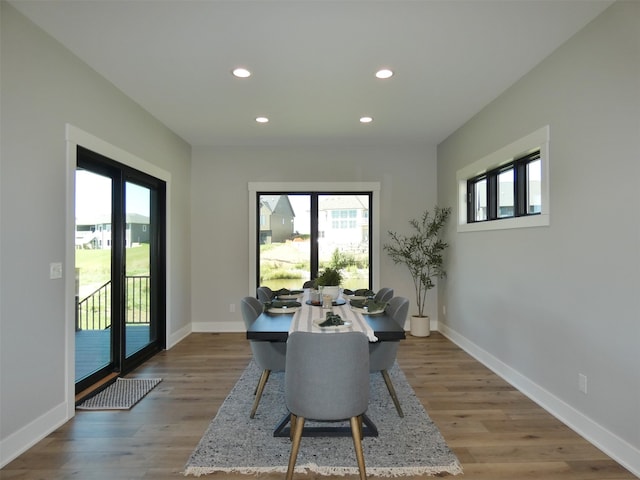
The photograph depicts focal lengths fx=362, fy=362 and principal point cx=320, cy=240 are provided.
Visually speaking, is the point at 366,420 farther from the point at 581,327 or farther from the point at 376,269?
the point at 376,269

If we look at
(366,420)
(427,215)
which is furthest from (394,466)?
(427,215)

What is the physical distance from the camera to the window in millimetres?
3289

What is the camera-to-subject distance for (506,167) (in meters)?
3.72

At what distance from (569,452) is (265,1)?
3390 mm

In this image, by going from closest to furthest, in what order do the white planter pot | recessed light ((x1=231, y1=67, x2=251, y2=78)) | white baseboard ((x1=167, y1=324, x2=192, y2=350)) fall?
1. recessed light ((x1=231, y1=67, x2=251, y2=78))
2. white baseboard ((x1=167, y1=324, x2=192, y2=350))
3. the white planter pot

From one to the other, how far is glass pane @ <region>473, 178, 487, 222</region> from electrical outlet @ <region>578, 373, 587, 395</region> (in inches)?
82.4

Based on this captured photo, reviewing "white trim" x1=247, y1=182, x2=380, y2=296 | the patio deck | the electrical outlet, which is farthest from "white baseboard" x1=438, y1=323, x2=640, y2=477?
the patio deck

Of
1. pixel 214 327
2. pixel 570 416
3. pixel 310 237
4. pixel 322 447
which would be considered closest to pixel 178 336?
pixel 214 327

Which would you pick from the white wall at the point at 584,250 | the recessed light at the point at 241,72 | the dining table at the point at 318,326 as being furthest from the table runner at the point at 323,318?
the recessed light at the point at 241,72

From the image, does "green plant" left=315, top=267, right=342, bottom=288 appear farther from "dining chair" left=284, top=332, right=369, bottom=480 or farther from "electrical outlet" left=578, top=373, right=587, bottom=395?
"electrical outlet" left=578, top=373, right=587, bottom=395

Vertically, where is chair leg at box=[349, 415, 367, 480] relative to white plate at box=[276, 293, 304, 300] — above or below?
below

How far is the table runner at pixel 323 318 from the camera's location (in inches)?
88.3

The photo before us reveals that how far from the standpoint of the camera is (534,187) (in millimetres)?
3258

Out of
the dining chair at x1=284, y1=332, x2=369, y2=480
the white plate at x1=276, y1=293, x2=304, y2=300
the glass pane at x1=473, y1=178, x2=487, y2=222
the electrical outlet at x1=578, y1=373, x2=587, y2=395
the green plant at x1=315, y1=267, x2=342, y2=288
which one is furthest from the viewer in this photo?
the glass pane at x1=473, y1=178, x2=487, y2=222
